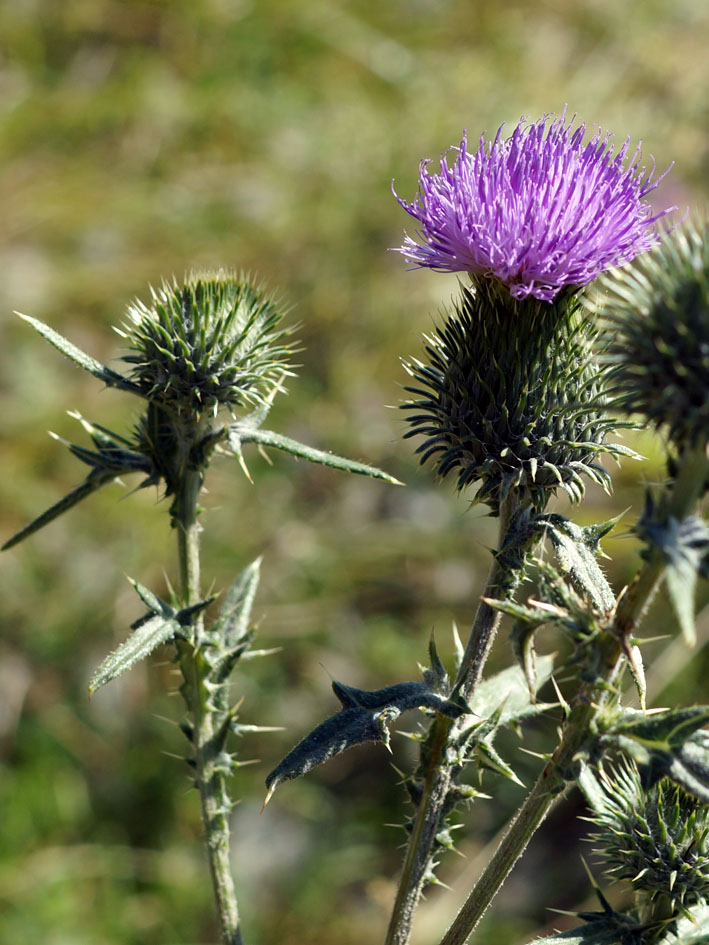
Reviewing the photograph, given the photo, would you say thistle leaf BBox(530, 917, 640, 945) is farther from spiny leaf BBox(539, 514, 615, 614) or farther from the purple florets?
the purple florets

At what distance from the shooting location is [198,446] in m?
2.33

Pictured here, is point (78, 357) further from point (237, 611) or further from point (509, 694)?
point (509, 694)

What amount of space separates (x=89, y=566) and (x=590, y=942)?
3.88 meters

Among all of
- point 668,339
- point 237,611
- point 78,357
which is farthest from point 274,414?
point 668,339

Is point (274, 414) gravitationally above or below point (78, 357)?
above

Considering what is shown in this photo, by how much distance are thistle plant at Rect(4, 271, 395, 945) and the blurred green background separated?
800 mm

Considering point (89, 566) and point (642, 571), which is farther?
point (89, 566)

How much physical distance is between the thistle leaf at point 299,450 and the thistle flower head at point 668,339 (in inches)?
19.5

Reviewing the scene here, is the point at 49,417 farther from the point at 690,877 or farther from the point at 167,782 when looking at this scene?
the point at 690,877

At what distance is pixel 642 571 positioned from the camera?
5.64ft

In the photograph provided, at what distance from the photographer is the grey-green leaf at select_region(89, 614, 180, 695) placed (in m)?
1.88

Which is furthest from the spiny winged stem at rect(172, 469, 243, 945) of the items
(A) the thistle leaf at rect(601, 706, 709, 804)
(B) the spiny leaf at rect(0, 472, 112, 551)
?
(A) the thistle leaf at rect(601, 706, 709, 804)

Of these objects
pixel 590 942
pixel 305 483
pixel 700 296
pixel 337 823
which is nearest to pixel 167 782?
pixel 337 823

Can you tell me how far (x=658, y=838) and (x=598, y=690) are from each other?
46 centimetres
